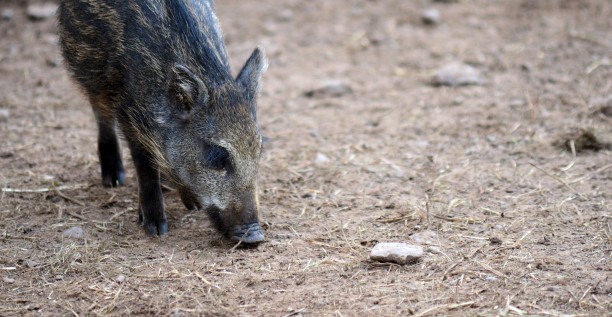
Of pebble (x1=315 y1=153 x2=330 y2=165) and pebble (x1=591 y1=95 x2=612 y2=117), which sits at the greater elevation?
pebble (x1=315 y1=153 x2=330 y2=165)

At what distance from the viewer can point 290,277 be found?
4.58m

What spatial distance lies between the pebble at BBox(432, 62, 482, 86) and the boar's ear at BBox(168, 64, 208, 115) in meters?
3.90

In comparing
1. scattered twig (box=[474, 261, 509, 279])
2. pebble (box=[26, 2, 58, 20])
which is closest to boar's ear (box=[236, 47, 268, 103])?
scattered twig (box=[474, 261, 509, 279])

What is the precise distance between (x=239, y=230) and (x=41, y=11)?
21.5 feet

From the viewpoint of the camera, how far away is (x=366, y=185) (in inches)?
238

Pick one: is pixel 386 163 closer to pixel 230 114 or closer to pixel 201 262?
pixel 230 114

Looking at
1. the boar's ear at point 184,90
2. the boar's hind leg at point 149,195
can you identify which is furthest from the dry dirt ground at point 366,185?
the boar's ear at point 184,90

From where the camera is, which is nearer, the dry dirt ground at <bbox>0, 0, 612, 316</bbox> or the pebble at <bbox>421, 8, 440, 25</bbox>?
the dry dirt ground at <bbox>0, 0, 612, 316</bbox>

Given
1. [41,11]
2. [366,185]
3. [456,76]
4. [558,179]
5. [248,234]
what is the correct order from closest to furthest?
[248,234], [558,179], [366,185], [456,76], [41,11]

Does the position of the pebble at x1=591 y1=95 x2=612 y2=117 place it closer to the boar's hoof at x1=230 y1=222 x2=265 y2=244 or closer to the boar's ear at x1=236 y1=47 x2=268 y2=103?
the boar's ear at x1=236 y1=47 x2=268 y2=103

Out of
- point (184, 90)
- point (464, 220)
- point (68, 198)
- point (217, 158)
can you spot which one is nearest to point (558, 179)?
point (464, 220)

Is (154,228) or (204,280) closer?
(204,280)

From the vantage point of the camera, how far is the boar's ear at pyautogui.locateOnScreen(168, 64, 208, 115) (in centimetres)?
498

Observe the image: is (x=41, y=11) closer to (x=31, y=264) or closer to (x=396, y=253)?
(x=31, y=264)
